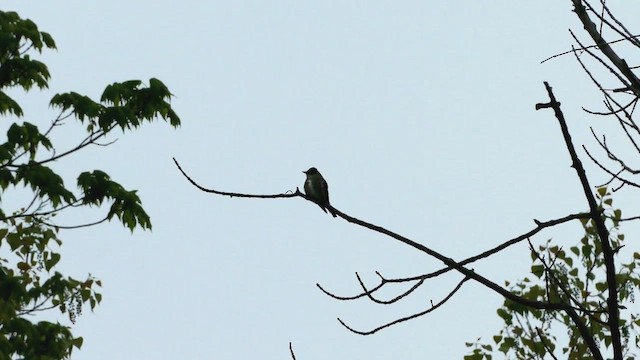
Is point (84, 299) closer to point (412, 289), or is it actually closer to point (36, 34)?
point (36, 34)

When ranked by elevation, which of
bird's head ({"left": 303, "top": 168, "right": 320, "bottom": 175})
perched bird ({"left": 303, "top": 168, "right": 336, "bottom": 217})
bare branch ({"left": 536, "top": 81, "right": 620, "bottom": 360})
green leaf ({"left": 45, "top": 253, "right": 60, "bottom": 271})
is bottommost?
bare branch ({"left": 536, "top": 81, "right": 620, "bottom": 360})

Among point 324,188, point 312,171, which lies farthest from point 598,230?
point 312,171

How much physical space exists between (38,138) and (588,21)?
8691mm

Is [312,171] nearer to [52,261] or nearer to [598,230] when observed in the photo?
[52,261]

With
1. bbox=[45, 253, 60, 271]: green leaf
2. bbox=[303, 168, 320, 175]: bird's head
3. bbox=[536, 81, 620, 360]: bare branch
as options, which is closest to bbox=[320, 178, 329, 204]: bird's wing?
bbox=[303, 168, 320, 175]: bird's head

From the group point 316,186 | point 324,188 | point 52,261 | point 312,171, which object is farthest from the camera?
point 312,171

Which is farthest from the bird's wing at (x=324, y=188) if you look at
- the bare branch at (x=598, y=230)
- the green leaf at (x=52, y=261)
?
the bare branch at (x=598, y=230)

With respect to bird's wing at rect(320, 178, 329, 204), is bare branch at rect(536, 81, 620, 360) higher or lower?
lower

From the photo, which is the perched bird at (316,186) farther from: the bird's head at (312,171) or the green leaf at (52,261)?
the green leaf at (52,261)

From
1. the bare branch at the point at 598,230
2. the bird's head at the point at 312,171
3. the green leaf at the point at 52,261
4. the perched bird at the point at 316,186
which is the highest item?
the bird's head at the point at 312,171

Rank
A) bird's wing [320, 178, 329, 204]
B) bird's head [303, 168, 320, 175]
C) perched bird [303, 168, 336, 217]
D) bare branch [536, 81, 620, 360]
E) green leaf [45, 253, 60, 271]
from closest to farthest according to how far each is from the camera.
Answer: bare branch [536, 81, 620, 360] < green leaf [45, 253, 60, 271] < perched bird [303, 168, 336, 217] < bird's wing [320, 178, 329, 204] < bird's head [303, 168, 320, 175]

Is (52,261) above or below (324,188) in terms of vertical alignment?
below

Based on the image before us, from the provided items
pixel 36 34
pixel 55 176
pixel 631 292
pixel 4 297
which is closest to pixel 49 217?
A: pixel 55 176

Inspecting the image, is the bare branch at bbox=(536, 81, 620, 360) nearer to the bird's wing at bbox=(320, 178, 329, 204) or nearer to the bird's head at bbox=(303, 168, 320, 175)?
the bird's wing at bbox=(320, 178, 329, 204)
